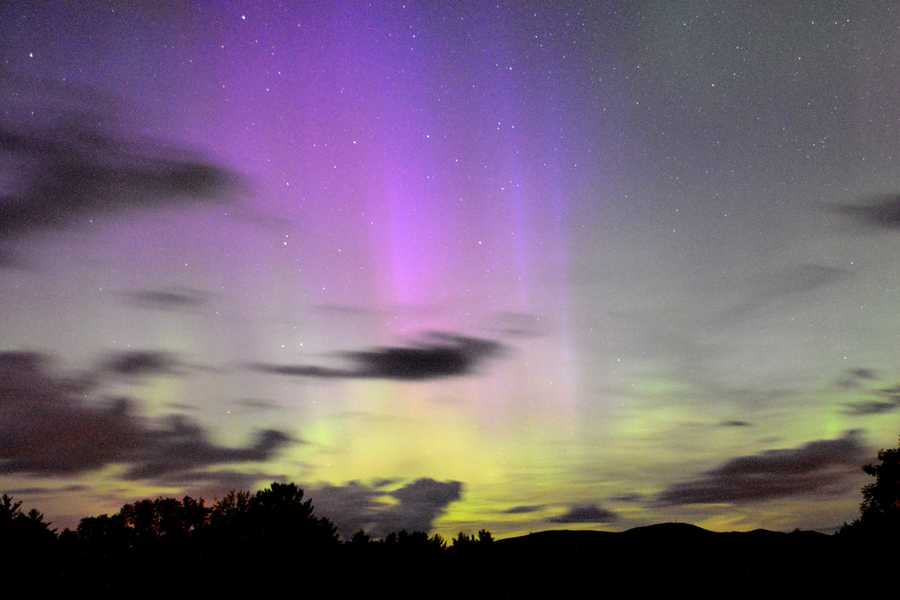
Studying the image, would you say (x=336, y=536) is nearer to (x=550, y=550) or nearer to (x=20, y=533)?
(x=550, y=550)

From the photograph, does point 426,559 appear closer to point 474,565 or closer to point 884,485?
point 474,565

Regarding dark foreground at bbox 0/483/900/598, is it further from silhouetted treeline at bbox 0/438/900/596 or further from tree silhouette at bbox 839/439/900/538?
tree silhouette at bbox 839/439/900/538

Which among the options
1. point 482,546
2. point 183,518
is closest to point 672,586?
point 482,546

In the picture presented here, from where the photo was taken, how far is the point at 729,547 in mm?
22922

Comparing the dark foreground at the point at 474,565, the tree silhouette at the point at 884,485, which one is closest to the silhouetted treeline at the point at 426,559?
the dark foreground at the point at 474,565

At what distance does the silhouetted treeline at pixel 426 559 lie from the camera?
67.5 ft

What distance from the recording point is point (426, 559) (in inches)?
863

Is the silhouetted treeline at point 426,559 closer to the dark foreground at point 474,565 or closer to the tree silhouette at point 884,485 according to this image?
the dark foreground at point 474,565

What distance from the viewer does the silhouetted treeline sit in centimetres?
2058

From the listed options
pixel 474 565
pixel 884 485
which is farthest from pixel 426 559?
pixel 884 485

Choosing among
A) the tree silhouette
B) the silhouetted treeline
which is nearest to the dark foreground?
the silhouetted treeline

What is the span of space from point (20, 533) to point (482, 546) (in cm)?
1872

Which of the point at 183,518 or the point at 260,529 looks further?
the point at 183,518

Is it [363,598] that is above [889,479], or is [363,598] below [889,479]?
below
